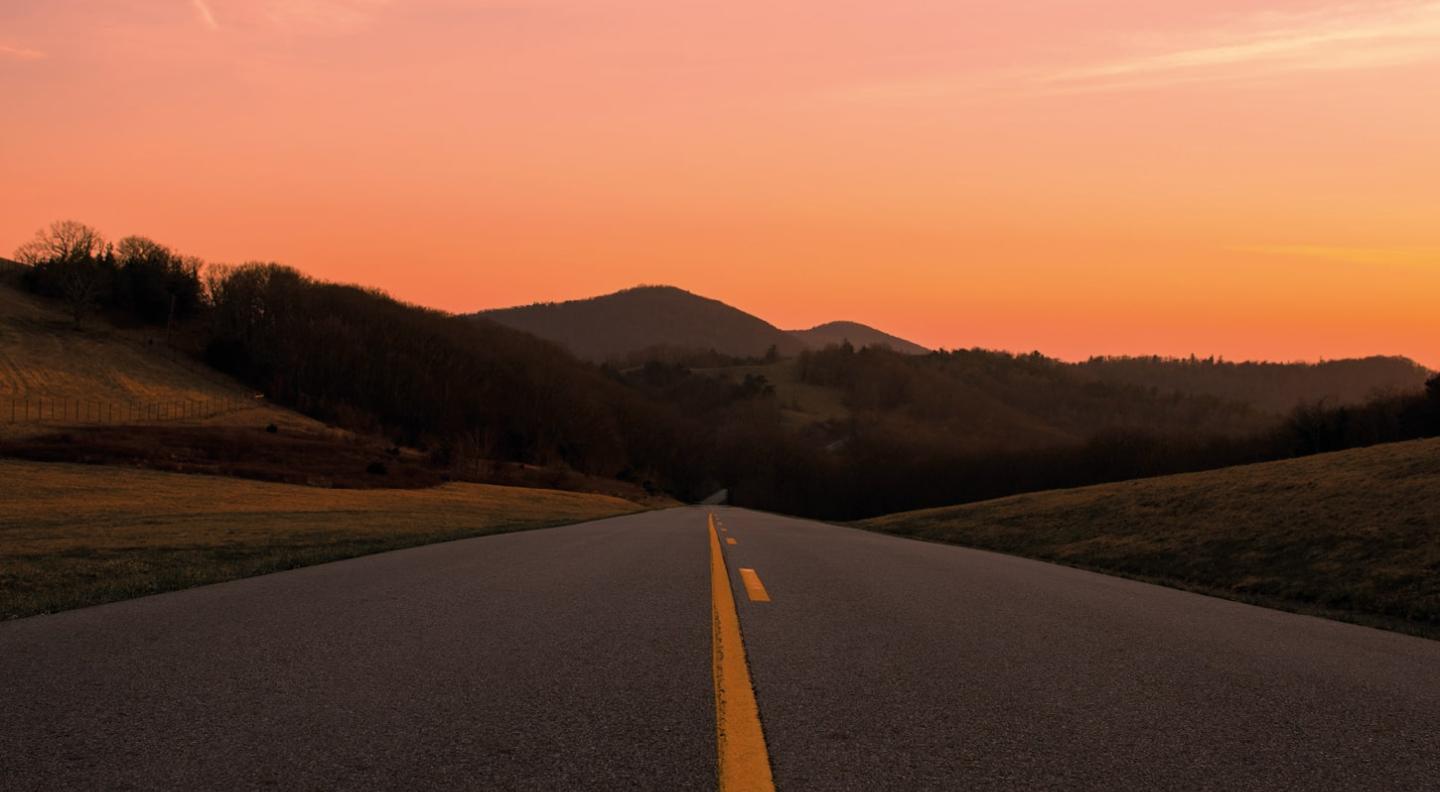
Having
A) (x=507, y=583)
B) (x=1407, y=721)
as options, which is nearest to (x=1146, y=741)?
(x=1407, y=721)

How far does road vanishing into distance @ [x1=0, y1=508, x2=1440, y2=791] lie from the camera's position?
415 centimetres

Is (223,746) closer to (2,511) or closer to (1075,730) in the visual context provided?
(1075,730)

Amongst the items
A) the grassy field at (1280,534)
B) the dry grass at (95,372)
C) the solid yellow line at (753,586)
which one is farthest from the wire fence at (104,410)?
the solid yellow line at (753,586)

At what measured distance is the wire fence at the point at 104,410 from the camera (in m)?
74.6

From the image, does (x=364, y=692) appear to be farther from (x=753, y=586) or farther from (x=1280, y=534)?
(x=1280, y=534)

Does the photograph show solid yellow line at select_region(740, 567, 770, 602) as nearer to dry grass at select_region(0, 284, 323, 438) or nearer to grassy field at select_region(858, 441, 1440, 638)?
grassy field at select_region(858, 441, 1440, 638)

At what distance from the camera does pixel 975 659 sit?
21.9 ft

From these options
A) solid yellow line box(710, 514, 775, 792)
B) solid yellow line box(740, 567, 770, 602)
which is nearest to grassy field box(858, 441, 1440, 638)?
solid yellow line box(740, 567, 770, 602)

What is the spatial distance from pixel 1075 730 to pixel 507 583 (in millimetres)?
6916

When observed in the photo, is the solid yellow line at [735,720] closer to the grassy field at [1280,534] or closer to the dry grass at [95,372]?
the grassy field at [1280,534]

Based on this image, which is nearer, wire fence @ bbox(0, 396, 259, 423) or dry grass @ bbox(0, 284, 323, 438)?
wire fence @ bbox(0, 396, 259, 423)

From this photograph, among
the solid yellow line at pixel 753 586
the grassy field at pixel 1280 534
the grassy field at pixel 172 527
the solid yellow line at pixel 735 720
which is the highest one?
the grassy field at pixel 1280 534

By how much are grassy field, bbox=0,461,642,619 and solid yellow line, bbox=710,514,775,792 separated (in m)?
6.36

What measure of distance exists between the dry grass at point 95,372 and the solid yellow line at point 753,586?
237ft
